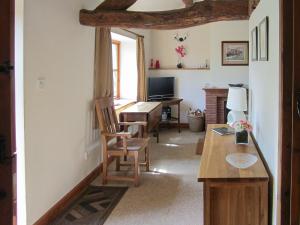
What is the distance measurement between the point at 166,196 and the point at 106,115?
1335 mm

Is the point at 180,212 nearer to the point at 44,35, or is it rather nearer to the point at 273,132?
the point at 273,132

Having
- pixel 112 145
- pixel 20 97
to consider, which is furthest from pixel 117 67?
pixel 20 97

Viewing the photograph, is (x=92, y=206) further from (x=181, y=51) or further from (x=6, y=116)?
(x=181, y=51)

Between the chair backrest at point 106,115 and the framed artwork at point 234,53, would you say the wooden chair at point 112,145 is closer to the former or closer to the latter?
the chair backrest at point 106,115

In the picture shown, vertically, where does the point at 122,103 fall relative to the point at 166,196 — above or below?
above

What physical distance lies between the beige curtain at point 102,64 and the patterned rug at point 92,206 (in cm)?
121

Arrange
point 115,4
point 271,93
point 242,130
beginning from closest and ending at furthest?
point 271,93 → point 242,130 → point 115,4

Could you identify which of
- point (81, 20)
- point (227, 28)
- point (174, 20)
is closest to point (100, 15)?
point (81, 20)

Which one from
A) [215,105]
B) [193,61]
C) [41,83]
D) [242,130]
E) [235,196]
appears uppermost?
[193,61]

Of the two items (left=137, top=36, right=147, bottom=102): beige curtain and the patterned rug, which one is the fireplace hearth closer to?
(left=137, top=36, right=147, bottom=102): beige curtain

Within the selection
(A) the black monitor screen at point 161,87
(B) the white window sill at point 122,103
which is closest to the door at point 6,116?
A: (B) the white window sill at point 122,103

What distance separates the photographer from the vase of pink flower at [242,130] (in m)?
3.34

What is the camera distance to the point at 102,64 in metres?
4.78
